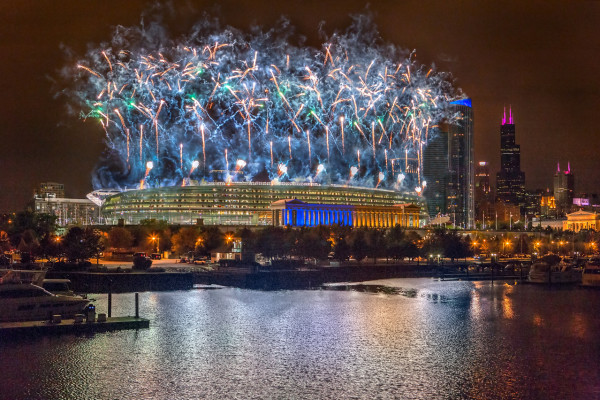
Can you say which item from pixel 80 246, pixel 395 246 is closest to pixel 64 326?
pixel 80 246

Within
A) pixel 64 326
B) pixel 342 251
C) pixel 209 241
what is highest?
pixel 209 241

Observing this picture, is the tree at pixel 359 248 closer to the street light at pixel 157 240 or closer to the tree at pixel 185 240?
the tree at pixel 185 240

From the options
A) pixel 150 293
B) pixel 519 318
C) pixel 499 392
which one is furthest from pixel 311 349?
pixel 150 293

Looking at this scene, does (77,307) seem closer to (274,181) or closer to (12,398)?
(12,398)

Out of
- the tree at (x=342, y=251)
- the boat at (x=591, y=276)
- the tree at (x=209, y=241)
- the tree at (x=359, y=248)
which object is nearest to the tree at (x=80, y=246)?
the tree at (x=209, y=241)

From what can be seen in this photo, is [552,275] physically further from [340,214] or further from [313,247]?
[340,214]

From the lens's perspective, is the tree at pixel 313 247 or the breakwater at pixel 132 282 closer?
the breakwater at pixel 132 282
